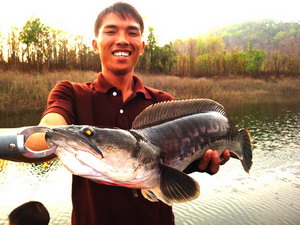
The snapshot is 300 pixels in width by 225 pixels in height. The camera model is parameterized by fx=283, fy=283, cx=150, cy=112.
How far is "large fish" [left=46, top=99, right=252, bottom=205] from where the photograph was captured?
1.34 meters

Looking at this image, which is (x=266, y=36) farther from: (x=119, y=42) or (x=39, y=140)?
(x=39, y=140)

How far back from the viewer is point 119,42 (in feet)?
7.10

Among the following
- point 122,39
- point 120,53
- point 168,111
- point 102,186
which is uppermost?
point 122,39

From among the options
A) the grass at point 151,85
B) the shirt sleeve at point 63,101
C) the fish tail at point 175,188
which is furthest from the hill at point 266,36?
the fish tail at point 175,188

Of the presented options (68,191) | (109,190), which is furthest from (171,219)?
(68,191)

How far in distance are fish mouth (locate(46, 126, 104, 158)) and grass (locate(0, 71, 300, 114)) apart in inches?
505

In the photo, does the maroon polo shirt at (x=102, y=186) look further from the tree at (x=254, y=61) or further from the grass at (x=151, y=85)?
the tree at (x=254, y=61)

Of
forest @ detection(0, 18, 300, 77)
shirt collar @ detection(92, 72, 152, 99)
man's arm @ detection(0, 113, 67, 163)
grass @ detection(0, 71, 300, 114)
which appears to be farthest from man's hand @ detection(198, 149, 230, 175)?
forest @ detection(0, 18, 300, 77)

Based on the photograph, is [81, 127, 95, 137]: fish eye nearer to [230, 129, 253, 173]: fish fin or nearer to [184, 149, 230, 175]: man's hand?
[184, 149, 230, 175]: man's hand

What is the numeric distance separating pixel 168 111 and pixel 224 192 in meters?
5.29

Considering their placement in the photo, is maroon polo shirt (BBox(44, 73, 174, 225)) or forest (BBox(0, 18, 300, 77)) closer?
maroon polo shirt (BBox(44, 73, 174, 225))

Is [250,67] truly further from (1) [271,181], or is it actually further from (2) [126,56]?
(2) [126,56]

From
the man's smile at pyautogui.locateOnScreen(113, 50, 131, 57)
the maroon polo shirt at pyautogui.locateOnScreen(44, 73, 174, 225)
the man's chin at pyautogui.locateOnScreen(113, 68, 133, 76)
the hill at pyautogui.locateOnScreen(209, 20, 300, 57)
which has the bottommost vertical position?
the maroon polo shirt at pyautogui.locateOnScreen(44, 73, 174, 225)

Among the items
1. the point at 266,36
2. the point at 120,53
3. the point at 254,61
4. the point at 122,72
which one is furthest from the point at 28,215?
the point at 266,36
